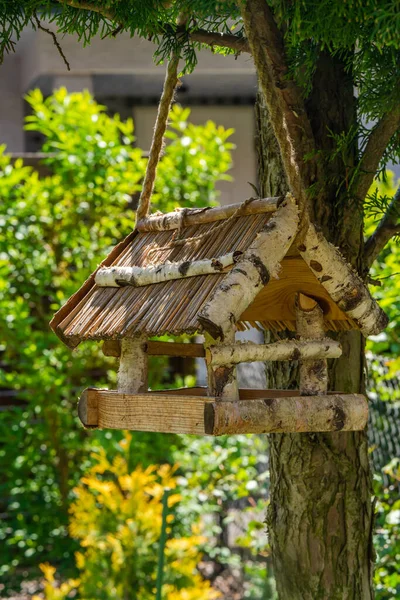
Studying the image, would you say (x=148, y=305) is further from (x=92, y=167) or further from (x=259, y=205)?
(x=92, y=167)

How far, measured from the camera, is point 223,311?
5.97ft

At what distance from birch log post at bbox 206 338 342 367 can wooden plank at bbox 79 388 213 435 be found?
3.9 inches

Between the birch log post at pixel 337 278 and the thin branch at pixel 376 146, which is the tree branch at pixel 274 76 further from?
the thin branch at pixel 376 146

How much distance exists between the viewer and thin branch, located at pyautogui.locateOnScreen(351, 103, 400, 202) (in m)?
2.22

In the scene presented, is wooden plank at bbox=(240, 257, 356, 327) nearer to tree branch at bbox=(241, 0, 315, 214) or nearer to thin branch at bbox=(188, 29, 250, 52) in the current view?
tree branch at bbox=(241, 0, 315, 214)

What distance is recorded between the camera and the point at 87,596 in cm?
407

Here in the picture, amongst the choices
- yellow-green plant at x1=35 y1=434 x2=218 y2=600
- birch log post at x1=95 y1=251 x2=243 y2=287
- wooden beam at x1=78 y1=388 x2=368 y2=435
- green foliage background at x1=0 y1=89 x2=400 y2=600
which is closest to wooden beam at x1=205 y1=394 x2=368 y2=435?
wooden beam at x1=78 y1=388 x2=368 y2=435

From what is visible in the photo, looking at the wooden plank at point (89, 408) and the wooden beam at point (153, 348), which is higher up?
the wooden beam at point (153, 348)

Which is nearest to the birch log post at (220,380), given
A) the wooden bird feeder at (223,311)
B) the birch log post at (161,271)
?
the wooden bird feeder at (223,311)

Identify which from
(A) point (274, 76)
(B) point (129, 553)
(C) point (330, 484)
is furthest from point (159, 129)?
(B) point (129, 553)

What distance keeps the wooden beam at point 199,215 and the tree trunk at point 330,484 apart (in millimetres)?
353

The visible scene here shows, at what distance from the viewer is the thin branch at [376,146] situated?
2.22 metres

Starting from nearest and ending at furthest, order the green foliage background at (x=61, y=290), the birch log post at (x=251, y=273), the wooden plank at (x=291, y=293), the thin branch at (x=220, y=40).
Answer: the birch log post at (x=251, y=273) → the wooden plank at (x=291, y=293) → the thin branch at (x=220, y=40) → the green foliage background at (x=61, y=290)

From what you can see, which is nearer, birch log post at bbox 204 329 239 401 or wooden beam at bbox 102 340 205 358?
birch log post at bbox 204 329 239 401
